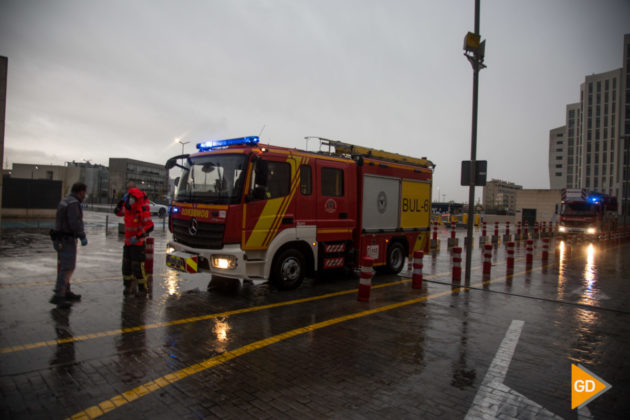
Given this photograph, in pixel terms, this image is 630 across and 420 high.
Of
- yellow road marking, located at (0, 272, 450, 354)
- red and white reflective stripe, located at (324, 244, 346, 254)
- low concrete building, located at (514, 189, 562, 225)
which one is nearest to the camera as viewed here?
yellow road marking, located at (0, 272, 450, 354)

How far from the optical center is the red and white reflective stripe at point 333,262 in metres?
8.87

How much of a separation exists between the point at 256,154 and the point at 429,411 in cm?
527

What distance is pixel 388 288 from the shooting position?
9062mm

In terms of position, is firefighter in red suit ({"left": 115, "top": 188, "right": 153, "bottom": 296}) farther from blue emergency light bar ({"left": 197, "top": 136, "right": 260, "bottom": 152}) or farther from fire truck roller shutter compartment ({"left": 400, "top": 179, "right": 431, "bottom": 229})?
fire truck roller shutter compartment ({"left": 400, "top": 179, "right": 431, "bottom": 229})

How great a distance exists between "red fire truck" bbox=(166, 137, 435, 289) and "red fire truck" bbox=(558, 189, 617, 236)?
24155mm

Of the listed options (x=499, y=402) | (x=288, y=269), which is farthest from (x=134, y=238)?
(x=499, y=402)

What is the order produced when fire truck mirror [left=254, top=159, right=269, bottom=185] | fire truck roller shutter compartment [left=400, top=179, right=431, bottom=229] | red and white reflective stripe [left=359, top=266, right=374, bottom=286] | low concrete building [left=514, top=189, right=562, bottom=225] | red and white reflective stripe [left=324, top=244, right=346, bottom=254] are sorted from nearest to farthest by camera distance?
1. fire truck mirror [left=254, top=159, right=269, bottom=185]
2. red and white reflective stripe [left=359, top=266, right=374, bottom=286]
3. red and white reflective stripe [left=324, top=244, right=346, bottom=254]
4. fire truck roller shutter compartment [left=400, top=179, right=431, bottom=229]
5. low concrete building [left=514, top=189, right=562, bottom=225]

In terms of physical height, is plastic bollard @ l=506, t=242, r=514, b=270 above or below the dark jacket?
below

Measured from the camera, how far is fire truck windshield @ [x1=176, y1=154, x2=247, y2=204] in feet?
23.9

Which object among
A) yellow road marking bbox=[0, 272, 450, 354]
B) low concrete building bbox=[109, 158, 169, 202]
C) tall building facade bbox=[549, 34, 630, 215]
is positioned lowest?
yellow road marking bbox=[0, 272, 450, 354]

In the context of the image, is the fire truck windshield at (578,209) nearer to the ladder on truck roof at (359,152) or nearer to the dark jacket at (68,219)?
the ladder on truck roof at (359,152)

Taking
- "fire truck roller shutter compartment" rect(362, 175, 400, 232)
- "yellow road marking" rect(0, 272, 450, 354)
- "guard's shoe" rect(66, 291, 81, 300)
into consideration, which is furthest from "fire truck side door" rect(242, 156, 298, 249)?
"guard's shoe" rect(66, 291, 81, 300)

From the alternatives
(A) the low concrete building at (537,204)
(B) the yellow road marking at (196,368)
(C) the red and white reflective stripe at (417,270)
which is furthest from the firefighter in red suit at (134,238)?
(A) the low concrete building at (537,204)

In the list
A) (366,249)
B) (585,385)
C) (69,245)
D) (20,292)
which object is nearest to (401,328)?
(585,385)
